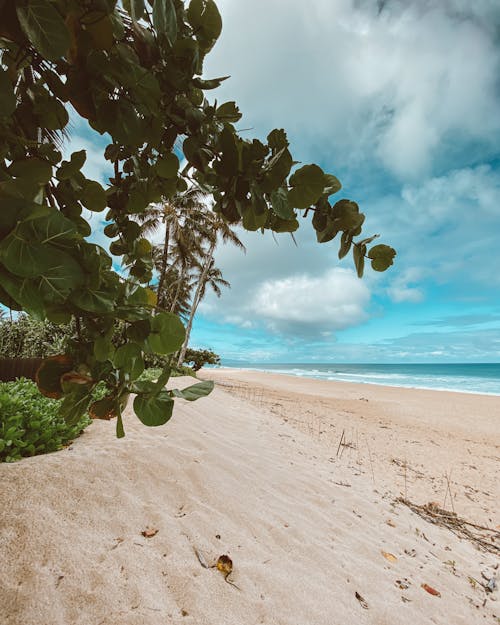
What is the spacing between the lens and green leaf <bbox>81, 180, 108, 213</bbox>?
0.90m

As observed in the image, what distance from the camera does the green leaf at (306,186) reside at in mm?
660

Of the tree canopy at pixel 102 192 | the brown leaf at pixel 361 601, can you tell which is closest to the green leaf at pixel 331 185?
the tree canopy at pixel 102 192

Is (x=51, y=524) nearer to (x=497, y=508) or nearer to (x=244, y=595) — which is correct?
(x=244, y=595)

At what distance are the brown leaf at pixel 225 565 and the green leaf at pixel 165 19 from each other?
2221 mm

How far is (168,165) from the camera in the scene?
0.92 meters

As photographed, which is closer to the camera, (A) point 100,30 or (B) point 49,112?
(A) point 100,30

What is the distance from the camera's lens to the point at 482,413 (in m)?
13.7

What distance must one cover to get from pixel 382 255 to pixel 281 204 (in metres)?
0.31

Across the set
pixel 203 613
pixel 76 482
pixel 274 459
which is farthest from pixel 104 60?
pixel 274 459

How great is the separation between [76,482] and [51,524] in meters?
0.39

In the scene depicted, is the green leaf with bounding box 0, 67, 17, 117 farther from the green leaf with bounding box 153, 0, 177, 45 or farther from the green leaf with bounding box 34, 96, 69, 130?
the green leaf with bounding box 34, 96, 69, 130

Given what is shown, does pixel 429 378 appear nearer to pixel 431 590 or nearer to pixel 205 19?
pixel 431 590

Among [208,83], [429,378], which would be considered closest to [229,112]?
[208,83]

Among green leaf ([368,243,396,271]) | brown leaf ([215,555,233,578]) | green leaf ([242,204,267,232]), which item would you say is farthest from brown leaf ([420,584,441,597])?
green leaf ([242,204,267,232])
